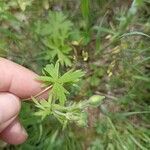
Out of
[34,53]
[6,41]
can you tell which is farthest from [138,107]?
[6,41]

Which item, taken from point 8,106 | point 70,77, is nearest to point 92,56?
point 70,77

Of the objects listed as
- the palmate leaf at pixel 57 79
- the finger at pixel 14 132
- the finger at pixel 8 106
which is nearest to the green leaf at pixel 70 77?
the palmate leaf at pixel 57 79

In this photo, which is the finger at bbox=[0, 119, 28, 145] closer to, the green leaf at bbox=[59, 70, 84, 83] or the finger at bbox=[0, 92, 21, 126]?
the finger at bbox=[0, 92, 21, 126]

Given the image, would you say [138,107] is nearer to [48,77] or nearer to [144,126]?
[144,126]

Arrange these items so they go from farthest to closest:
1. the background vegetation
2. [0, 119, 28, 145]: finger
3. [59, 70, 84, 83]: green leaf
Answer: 1. the background vegetation
2. [0, 119, 28, 145]: finger
3. [59, 70, 84, 83]: green leaf

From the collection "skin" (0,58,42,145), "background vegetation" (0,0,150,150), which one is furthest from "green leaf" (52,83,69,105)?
"background vegetation" (0,0,150,150)

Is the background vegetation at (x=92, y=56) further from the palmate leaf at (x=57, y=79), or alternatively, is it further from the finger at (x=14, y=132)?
the palmate leaf at (x=57, y=79)
